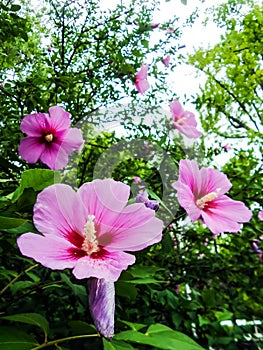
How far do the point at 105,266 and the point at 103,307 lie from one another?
0.03 metres

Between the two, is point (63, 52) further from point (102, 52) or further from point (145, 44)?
point (145, 44)

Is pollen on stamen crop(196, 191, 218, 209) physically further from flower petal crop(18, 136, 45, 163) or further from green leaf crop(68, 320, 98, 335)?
flower petal crop(18, 136, 45, 163)

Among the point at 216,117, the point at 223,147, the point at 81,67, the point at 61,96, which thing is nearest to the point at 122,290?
the point at 61,96

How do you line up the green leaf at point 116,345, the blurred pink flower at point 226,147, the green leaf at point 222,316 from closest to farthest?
the green leaf at point 116,345 < the green leaf at point 222,316 < the blurred pink flower at point 226,147

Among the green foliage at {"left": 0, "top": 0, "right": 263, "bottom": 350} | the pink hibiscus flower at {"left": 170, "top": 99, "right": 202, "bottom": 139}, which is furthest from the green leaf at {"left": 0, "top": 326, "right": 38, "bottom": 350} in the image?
the pink hibiscus flower at {"left": 170, "top": 99, "right": 202, "bottom": 139}

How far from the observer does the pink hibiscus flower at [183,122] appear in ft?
3.07

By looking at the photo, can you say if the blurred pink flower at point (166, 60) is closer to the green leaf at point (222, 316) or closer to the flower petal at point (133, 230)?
the green leaf at point (222, 316)

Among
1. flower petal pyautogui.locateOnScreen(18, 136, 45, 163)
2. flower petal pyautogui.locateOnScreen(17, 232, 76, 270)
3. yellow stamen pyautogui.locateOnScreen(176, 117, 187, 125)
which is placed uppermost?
yellow stamen pyautogui.locateOnScreen(176, 117, 187, 125)

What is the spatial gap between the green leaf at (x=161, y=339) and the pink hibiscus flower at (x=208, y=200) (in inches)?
5.8

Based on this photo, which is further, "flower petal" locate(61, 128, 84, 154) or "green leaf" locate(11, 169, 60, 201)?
"flower petal" locate(61, 128, 84, 154)

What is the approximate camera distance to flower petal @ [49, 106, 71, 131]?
2.39 ft

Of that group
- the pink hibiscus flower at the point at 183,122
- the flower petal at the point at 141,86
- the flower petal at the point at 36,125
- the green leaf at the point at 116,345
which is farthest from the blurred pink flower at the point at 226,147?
the green leaf at the point at 116,345

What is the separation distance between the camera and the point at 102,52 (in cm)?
146

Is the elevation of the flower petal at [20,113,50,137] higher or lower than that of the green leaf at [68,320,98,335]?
higher
